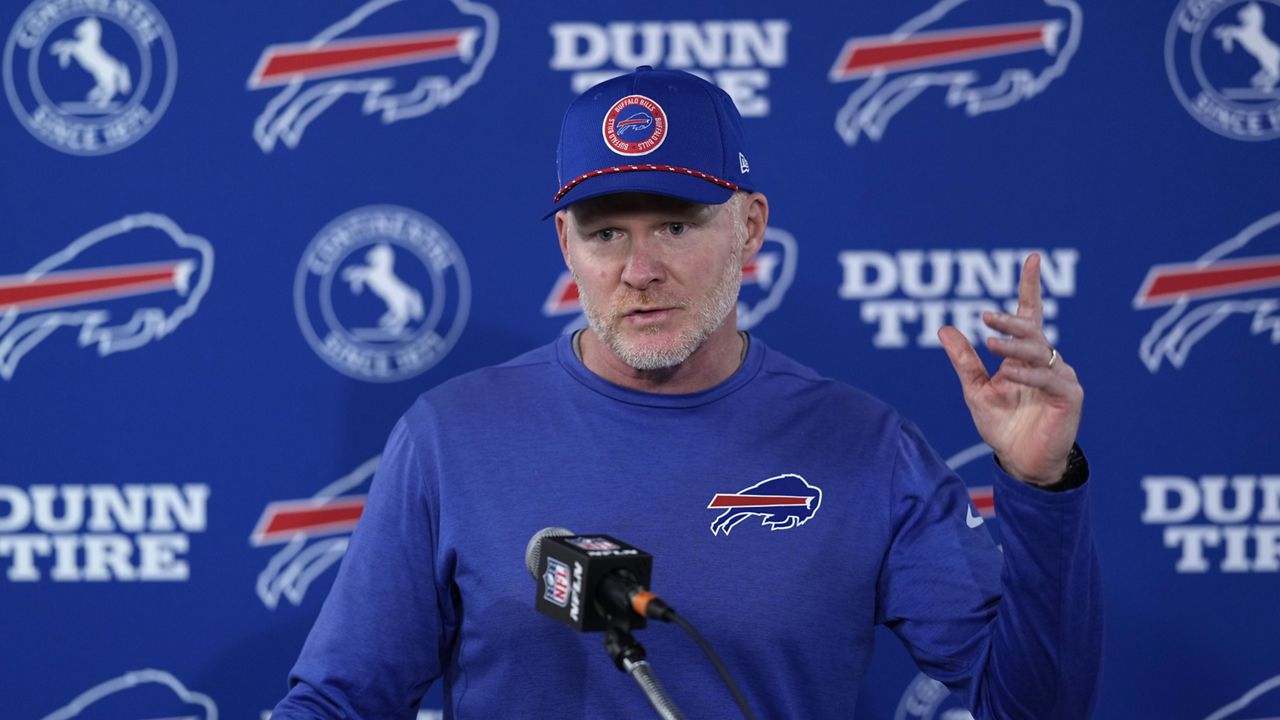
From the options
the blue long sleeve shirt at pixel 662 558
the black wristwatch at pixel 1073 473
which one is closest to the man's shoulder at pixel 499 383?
the blue long sleeve shirt at pixel 662 558

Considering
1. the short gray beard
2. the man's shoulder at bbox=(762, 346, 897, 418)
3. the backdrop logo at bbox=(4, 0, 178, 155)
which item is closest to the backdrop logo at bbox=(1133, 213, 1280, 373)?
the man's shoulder at bbox=(762, 346, 897, 418)

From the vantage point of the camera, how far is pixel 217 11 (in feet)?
6.72

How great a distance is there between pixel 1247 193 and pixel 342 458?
156 cm

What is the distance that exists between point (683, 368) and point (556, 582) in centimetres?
53

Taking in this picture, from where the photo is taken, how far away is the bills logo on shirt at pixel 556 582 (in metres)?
1.04

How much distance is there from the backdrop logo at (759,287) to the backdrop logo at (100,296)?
0.58 meters

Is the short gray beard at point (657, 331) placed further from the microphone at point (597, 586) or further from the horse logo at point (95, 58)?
the horse logo at point (95, 58)

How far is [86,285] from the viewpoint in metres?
2.05

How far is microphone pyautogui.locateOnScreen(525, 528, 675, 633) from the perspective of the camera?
99 cm

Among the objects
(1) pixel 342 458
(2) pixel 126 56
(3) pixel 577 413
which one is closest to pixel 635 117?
(3) pixel 577 413

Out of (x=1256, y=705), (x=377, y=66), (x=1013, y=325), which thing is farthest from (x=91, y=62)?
(x=1256, y=705)

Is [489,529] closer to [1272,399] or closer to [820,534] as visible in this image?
[820,534]

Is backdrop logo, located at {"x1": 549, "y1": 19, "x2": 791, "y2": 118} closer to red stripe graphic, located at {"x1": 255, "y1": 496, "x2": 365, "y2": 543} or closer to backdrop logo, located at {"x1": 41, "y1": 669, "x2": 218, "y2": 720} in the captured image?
red stripe graphic, located at {"x1": 255, "y1": 496, "x2": 365, "y2": 543}

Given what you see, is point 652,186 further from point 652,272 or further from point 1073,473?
point 1073,473
